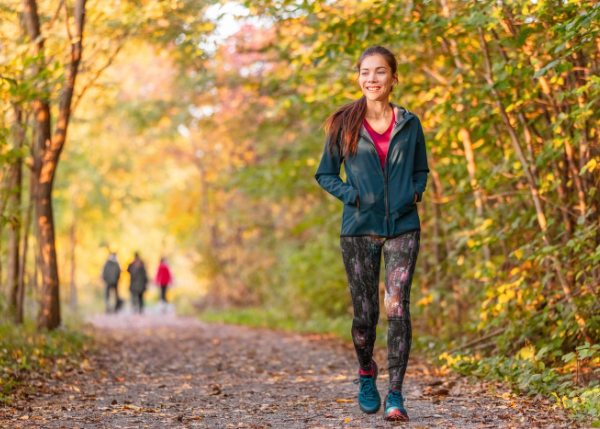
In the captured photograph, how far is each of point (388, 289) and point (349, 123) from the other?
104cm

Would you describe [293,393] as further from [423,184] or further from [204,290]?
[204,290]

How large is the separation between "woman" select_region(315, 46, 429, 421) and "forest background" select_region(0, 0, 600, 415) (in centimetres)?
115

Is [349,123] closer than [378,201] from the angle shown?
No

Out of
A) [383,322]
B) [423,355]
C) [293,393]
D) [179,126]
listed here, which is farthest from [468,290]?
[179,126]

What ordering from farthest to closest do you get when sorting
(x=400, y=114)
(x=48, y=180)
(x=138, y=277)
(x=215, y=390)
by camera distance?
1. (x=138, y=277)
2. (x=48, y=180)
3. (x=215, y=390)
4. (x=400, y=114)

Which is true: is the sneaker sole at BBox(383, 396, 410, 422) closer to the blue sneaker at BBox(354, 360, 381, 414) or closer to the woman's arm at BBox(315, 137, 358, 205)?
the blue sneaker at BBox(354, 360, 381, 414)

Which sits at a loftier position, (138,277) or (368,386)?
(368,386)

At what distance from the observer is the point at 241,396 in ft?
17.1

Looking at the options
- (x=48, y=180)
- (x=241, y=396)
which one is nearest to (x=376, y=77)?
(x=241, y=396)

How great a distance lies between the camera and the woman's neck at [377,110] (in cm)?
406

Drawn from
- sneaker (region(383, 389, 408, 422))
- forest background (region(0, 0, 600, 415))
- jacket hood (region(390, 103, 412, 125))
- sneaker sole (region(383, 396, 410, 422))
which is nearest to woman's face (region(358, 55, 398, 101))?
jacket hood (region(390, 103, 412, 125))

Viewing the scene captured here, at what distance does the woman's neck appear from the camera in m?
4.06

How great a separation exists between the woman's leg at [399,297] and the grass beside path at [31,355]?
283 centimetres

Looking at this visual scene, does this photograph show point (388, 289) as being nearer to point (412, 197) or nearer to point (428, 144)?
point (412, 197)
